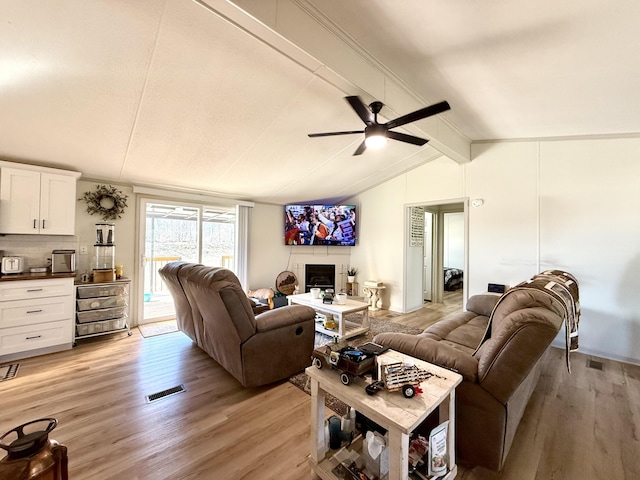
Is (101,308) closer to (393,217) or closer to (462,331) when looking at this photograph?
(462,331)

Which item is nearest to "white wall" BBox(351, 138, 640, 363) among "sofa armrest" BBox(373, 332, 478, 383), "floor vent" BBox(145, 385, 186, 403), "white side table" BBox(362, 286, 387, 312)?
"white side table" BBox(362, 286, 387, 312)

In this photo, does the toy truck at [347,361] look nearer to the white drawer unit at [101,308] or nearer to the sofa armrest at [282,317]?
the sofa armrest at [282,317]

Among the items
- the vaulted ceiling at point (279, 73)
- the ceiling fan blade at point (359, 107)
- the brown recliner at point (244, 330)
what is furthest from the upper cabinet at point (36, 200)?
the ceiling fan blade at point (359, 107)

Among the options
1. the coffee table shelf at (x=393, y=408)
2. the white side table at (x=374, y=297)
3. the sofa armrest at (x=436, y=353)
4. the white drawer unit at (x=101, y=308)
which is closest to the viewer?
the coffee table shelf at (x=393, y=408)

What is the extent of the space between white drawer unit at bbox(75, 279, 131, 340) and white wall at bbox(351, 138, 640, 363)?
4.80 meters

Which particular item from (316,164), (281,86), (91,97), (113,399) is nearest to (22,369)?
(113,399)

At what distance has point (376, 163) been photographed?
429 centimetres

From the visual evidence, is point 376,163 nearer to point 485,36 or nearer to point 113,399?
point 485,36

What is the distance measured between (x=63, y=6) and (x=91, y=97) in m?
0.78

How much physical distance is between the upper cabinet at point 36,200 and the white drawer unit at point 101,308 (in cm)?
75

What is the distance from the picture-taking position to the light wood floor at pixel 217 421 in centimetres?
149

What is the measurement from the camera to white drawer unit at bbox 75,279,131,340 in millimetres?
3119

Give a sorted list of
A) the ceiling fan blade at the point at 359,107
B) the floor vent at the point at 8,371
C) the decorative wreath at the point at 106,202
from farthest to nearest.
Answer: the decorative wreath at the point at 106,202 → the floor vent at the point at 8,371 → the ceiling fan blade at the point at 359,107

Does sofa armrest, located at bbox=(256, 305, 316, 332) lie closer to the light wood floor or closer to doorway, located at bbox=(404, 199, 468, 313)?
the light wood floor
